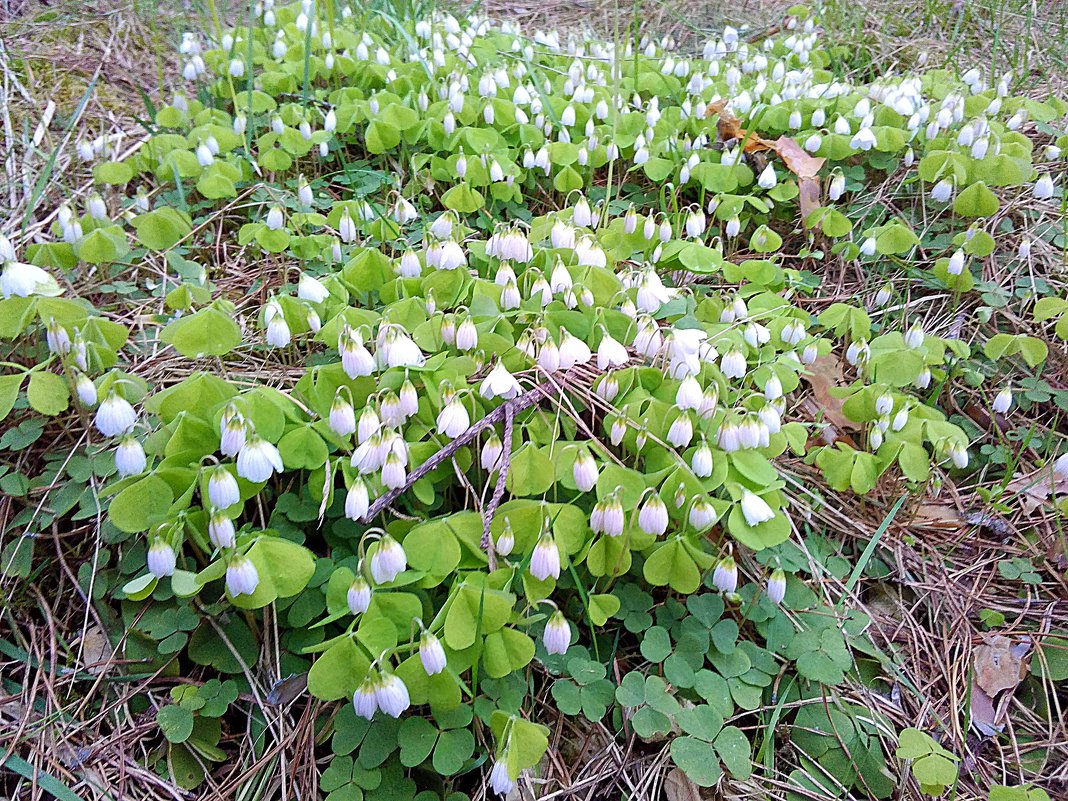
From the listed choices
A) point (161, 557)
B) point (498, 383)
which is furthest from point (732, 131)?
point (161, 557)

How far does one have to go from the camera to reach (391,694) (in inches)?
59.2

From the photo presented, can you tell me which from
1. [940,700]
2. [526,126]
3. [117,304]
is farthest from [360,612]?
[526,126]

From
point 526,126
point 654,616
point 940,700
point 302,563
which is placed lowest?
point 940,700

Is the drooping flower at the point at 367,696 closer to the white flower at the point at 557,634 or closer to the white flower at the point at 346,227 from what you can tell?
the white flower at the point at 557,634

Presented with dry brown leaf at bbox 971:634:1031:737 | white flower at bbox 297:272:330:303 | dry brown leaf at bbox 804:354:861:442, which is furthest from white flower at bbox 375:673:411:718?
dry brown leaf at bbox 804:354:861:442

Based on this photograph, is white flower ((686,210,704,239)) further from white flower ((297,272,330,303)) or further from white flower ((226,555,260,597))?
white flower ((226,555,260,597))

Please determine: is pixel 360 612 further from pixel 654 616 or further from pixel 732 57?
pixel 732 57

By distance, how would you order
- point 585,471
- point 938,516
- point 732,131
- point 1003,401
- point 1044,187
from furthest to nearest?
Answer: 1. point 732,131
2. point 1044,187
3. point 1003,401
4. point 938,516
5. point 585,471

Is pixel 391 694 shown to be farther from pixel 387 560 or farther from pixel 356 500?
pixel 356 500

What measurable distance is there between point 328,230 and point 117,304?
2.78ft

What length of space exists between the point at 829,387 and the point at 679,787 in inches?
61.1

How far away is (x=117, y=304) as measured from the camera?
2736 mm

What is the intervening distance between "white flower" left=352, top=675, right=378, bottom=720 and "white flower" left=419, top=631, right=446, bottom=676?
Result: 0.10m

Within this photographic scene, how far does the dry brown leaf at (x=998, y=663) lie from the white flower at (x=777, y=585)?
0.68 m
